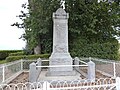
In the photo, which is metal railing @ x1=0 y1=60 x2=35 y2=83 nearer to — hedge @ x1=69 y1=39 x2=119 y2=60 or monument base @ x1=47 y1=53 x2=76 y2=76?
monument base @ x1=47 y1=53 x2=76 y2=76

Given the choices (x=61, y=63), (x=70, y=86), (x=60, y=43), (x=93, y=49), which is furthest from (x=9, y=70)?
(x=93, y=49)

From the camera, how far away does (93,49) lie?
50.0 feet

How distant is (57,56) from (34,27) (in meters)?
5.46

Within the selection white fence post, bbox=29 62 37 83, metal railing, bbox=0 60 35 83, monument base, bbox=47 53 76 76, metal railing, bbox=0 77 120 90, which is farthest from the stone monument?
metal railing, bbox=0 77 120 90

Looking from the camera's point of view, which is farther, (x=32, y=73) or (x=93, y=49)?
(x=93, y=49)

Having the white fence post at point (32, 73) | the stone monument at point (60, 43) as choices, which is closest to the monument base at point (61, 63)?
the stone monument at point (60, 43)

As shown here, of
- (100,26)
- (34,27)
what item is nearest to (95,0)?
(100,26)

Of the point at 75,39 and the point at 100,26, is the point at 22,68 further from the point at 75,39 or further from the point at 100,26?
the point at 100,26

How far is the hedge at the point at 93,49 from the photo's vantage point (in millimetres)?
15070

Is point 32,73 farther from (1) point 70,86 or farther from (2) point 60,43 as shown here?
(2) point 60,43

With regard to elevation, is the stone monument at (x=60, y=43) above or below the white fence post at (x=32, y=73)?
above

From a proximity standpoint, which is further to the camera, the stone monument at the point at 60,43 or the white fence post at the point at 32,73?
the stone monument at the point at 60,43

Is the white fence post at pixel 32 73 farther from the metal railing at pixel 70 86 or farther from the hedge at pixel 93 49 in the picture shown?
the hedge at pixel 93 49

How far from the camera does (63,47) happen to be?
10078 mm
